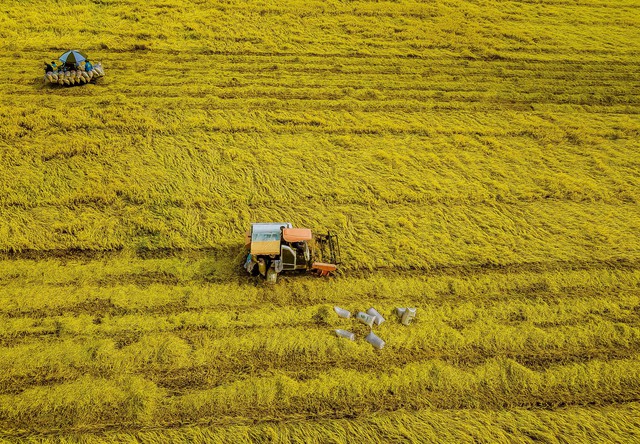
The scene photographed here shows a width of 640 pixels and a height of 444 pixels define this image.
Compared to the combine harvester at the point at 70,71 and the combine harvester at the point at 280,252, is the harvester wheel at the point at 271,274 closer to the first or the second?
the combine harvester at the point at 280,252

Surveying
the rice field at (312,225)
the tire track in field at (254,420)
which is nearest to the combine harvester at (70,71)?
the rice field at (312,225)

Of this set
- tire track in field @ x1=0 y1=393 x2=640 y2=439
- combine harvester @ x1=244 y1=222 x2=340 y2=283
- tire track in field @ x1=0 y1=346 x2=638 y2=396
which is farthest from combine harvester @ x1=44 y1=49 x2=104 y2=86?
tire track in field @ x1=0 y1=393 x2=640 y2=439

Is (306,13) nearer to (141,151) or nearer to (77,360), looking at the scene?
(141,151)

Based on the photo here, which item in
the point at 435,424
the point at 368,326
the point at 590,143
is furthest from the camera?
the point at 590,143

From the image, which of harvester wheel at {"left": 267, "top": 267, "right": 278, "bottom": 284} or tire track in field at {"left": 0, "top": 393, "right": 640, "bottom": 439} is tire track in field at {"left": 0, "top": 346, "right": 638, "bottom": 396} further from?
harvester wheel at {"left": 267, "top": 267, "right": 278, "bottom": 284}

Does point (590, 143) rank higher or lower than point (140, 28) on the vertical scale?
lower

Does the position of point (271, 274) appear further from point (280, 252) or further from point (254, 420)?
point (254, 420)

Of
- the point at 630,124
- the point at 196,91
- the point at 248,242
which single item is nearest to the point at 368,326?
the point at 248,242
